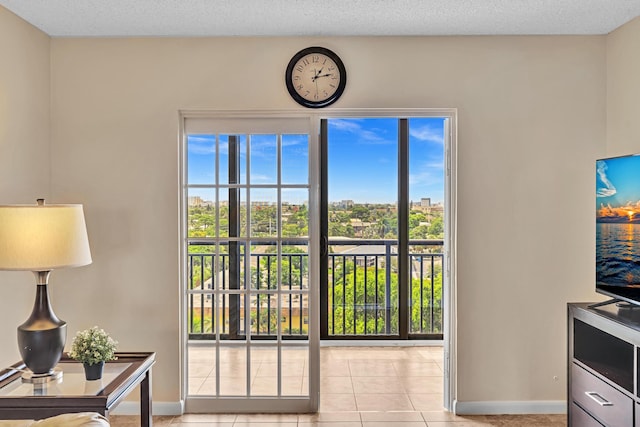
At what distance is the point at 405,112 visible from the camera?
135 inches

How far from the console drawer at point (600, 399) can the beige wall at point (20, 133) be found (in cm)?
326

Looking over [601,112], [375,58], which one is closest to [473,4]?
[375,58]

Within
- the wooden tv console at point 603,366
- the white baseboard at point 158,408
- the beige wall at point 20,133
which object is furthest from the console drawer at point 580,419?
the beige wall at point 20,133

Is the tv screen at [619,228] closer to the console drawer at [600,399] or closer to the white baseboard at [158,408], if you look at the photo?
the console drawer at [600,399]

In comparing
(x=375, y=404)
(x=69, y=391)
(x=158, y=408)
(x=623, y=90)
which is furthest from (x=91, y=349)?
(x=623, y=90)

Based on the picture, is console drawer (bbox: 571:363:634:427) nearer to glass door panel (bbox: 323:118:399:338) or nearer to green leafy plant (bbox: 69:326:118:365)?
green leafy plant (bbox: 69:326:118:365)

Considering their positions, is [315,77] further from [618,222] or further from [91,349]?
[91,349]

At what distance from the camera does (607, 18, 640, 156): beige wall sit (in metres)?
3.10

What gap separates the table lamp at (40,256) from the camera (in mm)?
2279

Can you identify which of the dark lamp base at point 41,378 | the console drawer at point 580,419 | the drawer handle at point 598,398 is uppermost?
the dark lamp base at point 41,378

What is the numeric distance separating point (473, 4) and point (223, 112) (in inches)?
66.0

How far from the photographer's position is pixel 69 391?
2.24m

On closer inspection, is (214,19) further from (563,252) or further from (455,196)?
(563,252)

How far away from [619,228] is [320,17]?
205 centimetres
